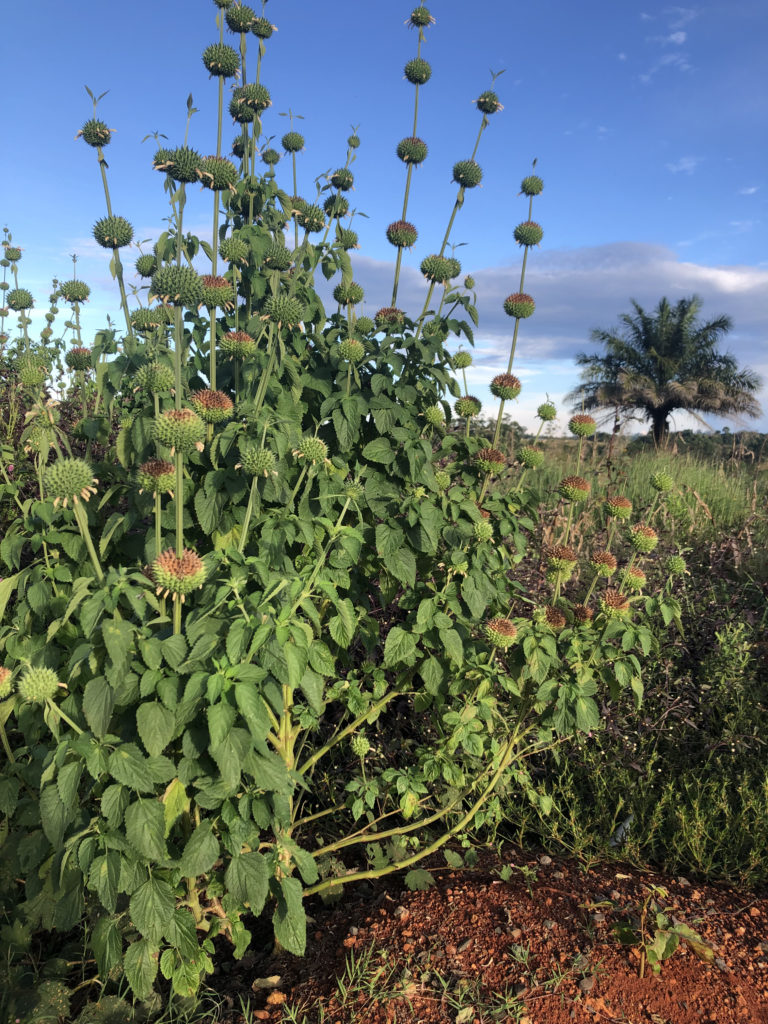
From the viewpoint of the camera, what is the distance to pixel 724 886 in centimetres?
294

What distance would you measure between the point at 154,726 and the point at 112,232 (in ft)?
5.79

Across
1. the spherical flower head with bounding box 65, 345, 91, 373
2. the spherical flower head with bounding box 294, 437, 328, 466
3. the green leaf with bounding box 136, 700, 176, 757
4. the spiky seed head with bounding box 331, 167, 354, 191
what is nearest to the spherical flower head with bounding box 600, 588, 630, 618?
the spherical flower head with bounding box 294, 437, 328, 466

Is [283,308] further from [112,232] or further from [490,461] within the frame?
[490,461]

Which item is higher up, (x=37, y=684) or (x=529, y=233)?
(x=529, y=233)

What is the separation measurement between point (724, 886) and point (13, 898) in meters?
2.73

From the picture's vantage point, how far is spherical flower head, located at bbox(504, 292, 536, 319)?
9.98ft

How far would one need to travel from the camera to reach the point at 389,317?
281 centimetres

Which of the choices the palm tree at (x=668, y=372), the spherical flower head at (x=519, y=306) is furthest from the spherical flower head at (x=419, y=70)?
the palm tree at (x=668, y=372)

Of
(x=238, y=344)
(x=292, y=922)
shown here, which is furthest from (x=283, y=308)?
(x=292, y=922)

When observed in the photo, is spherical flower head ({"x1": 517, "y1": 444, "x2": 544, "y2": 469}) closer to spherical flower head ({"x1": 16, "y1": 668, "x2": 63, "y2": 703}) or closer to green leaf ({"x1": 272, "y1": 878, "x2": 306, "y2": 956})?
green leaf ({"x1": 272, "y1": 878, "x2": 306, "y2": 956})

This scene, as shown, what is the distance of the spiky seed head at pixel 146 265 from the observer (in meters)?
2.69

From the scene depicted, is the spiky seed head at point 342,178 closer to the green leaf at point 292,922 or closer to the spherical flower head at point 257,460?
the spherical flower head at point 257,460

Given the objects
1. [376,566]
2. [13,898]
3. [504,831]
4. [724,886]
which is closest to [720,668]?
[724,886]

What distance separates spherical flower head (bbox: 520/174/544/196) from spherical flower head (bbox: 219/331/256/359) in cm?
158
